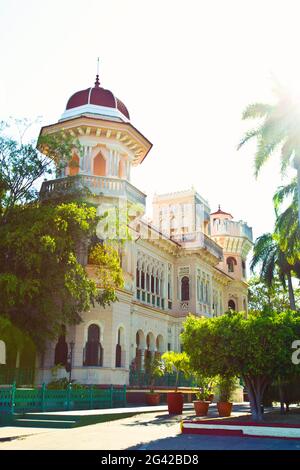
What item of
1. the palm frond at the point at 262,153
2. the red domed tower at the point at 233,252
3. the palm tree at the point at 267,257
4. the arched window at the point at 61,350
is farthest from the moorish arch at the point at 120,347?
the red domed tower at the point at 233,252

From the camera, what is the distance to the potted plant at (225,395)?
16375mm

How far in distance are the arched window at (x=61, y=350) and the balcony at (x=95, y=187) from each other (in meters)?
6.15

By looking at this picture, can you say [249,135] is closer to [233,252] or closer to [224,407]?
[224,407]

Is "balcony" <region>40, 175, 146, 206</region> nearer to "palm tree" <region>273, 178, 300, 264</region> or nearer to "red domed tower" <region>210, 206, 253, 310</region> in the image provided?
"palm tree" <region>273, 178, 300, 264</region>

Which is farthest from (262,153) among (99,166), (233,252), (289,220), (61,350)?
(233,252)

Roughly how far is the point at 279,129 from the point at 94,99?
1205cm

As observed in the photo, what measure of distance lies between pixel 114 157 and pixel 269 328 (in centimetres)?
1446

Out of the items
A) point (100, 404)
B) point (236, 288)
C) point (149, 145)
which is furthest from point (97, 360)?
point (236, 288)

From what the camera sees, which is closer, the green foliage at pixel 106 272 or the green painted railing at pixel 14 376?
the green painted railing at pixel 14 376

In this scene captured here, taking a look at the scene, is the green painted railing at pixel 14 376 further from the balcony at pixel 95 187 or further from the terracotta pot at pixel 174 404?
the balcony at pixel 95 187

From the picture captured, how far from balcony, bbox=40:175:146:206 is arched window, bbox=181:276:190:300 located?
8636mm

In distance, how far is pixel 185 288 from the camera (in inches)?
1299

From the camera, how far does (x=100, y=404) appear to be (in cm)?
1858

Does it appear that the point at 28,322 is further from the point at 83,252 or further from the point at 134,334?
the point at 134,334
